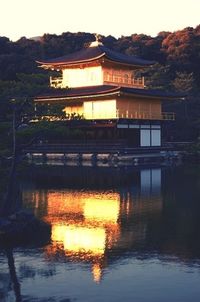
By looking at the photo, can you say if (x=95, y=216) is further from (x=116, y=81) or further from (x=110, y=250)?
(x=116, y=81)

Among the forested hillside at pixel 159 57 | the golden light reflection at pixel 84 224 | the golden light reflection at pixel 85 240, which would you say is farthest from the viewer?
the forested hillside at pixel 159 57

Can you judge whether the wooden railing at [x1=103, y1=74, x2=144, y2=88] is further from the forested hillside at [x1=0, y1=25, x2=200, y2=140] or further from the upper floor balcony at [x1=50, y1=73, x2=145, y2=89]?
the forested hillside at [x1=0, y1=25, x2=200, y2=140]

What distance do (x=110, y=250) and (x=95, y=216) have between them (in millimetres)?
6002

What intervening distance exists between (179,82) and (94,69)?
16756mm

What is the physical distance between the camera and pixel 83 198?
28281 mm

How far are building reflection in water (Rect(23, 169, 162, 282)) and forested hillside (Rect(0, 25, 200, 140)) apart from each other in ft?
96.5

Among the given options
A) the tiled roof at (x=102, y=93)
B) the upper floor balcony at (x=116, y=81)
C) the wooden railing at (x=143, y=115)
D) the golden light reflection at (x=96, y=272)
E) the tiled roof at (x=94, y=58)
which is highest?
the tiled roof at (x=94, y=58)

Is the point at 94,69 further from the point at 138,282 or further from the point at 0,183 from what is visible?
the point at 138,282

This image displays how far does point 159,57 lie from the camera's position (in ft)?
324

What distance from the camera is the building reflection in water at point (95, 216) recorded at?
1723cm

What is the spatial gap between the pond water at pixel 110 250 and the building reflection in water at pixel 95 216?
3 centimetres

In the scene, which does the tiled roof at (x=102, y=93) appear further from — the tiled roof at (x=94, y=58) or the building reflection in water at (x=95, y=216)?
the building reflection in water at (x=95, y=216)

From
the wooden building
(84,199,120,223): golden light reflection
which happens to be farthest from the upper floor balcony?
(84,199,120,223): golden light reflection

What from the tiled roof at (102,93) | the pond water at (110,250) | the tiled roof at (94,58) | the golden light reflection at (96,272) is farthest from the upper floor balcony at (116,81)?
the golden light reflection at (96,272)
